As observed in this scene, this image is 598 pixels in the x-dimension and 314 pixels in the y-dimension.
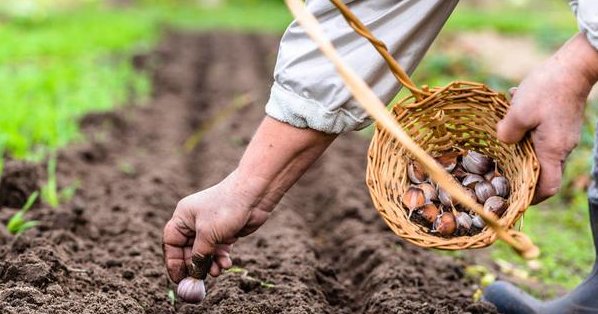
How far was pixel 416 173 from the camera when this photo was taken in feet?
7.63

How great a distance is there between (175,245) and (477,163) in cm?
85

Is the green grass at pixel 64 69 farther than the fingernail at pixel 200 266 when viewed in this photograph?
Yes

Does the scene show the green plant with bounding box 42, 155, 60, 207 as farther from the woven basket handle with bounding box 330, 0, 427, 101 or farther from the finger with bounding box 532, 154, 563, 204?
the finger with bounding box 532, 154, 563, 204

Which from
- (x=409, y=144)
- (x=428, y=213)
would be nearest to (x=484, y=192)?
(x=428, y=213)

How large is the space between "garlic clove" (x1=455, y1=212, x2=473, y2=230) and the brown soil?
50 cm

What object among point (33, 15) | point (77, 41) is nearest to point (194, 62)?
point (77, 41)

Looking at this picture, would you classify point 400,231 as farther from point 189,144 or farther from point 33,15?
point 33,15

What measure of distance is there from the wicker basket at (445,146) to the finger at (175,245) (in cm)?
57

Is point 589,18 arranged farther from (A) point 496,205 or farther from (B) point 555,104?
(A) point 496,205

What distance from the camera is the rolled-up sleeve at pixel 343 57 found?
2.18m

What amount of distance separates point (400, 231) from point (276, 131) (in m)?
0.40

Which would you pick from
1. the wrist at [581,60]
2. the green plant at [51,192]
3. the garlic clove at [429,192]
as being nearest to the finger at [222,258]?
the garlic clove at [429,192]

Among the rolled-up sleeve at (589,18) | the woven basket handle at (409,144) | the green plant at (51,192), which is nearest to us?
the woven basket handle at (409,144)

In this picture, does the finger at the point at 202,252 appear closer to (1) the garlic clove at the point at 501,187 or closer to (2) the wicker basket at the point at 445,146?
(2) the wicker basket at the point at 445,146
